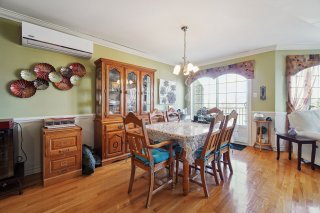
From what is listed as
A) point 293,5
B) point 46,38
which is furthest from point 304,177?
point 46,38

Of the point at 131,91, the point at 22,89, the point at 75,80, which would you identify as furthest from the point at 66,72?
the point at 131,91

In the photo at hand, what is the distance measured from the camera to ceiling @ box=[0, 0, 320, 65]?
1.93 metres

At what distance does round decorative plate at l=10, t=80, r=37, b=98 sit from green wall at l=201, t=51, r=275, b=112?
447cm

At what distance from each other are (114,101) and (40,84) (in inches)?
45.9

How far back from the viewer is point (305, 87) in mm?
3285

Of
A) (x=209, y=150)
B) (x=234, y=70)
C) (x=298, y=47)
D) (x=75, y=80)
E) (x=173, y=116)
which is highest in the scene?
(x=298, y=47)

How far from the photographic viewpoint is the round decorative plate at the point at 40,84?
7.58 ft

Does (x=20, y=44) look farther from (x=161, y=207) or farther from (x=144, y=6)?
(x=161, y=207)

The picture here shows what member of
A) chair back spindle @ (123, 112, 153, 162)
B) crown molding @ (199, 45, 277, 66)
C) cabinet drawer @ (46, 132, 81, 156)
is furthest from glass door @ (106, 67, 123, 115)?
crown molding @ (199, 45, 277, 66)

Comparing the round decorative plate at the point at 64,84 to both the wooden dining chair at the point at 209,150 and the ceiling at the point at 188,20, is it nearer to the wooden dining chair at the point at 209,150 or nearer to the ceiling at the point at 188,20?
the ceiling at the point at 188,20

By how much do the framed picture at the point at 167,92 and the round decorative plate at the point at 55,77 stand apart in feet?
7.87

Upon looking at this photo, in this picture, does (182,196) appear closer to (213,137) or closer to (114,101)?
(213,137)

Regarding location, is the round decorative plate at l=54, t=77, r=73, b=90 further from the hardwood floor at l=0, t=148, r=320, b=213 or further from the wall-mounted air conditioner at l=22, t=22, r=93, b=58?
the hardwood floor at l=0, t=148, r=320, b=213

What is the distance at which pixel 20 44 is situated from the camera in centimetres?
220
